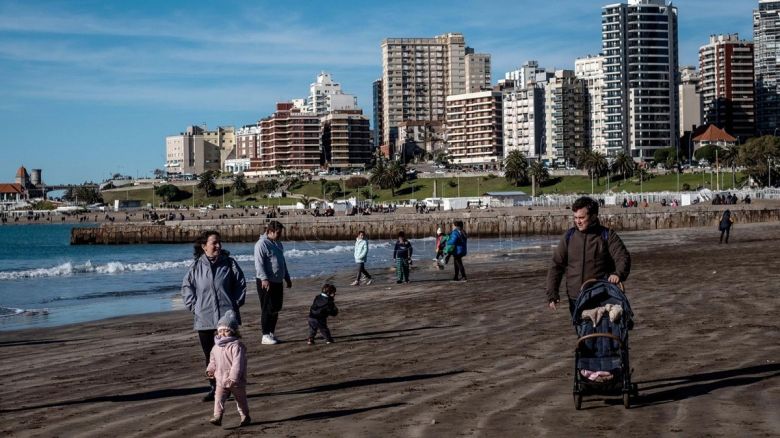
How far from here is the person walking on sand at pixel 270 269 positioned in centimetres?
1474

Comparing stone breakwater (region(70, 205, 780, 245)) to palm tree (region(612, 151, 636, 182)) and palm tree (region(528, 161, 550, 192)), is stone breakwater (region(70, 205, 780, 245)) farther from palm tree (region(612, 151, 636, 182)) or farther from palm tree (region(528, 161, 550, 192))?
palm tree (region(528, 161, 550, 192))

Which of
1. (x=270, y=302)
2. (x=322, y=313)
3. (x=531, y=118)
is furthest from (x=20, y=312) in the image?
(x=531, y=118)

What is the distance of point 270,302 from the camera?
15125 millimetres

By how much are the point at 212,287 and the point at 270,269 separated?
403 centimetres

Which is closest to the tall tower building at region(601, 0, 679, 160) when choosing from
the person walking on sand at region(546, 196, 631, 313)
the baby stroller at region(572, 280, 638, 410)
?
the person walking on sand at region(546, 196, 631, 313)

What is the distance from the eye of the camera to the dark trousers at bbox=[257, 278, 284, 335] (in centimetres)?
1503

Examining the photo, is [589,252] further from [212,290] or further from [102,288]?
[102,288]

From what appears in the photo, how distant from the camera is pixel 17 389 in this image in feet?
39.9

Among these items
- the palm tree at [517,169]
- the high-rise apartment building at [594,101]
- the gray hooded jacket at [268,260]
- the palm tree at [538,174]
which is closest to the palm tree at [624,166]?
the palm tree at [538,174]

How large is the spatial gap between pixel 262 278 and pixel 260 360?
1.42m

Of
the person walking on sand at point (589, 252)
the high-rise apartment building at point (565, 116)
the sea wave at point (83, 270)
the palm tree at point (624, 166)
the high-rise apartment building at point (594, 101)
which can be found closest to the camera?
the person walking on sand at point (589, 252)

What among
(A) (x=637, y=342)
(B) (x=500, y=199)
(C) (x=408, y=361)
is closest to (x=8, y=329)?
(C) (x=408, y=361)

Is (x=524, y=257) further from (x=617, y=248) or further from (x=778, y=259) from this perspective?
(x=617, y=248)

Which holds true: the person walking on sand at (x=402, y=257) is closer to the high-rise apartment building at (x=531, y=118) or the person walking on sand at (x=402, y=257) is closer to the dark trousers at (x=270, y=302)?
the dark trousers at (x=270, y=302)
